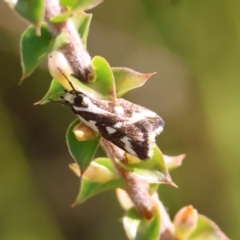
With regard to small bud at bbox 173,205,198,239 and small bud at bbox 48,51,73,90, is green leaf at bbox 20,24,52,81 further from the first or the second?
small bud at bbox 173,205,198,239

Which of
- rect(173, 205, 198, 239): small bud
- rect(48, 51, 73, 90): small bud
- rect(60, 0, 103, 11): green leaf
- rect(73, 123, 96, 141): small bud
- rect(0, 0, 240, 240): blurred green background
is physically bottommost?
rect(0, 0, 240, 240): blurred green background

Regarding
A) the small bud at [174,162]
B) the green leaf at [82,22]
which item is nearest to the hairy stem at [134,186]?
the small bud at [174,162]

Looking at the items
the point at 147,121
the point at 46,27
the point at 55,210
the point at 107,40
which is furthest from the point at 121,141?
the point at 55,210

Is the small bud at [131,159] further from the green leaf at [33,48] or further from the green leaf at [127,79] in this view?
the green leaf at [33,48]

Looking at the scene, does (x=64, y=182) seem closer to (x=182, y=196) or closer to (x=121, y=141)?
(x=182, y=196)

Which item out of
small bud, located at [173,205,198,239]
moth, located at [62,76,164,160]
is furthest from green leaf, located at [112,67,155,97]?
small bud, located at [173,205,198,239]
